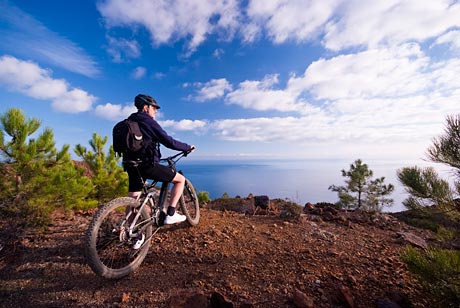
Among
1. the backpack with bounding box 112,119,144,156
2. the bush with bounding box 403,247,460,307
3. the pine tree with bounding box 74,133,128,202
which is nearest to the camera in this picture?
the bush with bounding box 403,247,460,307

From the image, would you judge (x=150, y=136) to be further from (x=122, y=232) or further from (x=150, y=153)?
(x=122, y=232)

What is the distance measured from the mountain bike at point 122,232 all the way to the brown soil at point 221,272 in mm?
260

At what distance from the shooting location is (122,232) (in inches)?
131

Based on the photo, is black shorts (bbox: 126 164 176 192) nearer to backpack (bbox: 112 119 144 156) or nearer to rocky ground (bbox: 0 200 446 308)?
backpack (bbox: 112 119 144 156)

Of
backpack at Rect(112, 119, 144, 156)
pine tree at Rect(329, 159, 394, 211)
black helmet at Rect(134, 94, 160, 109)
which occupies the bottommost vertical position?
pine tree at Rect(329, 159, 394, 211)

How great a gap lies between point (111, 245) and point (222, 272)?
1.86 metres

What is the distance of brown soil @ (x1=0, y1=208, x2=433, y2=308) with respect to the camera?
9.57ft

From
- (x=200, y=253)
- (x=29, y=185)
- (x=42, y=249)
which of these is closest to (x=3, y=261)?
(x=42, y=249)

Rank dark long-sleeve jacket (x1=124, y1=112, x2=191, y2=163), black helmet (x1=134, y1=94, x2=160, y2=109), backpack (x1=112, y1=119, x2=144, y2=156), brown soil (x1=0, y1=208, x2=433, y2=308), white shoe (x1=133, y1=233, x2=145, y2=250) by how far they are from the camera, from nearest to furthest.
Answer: brown soil (x1=0, y1=208, x2=433, y2=308) → backpack (x1=112, y1=119, x2=144, y2=156) → white shoe (x1=133, y1=233, x2=145, y2=250) → dark long-sleeve jacket (x1=124, y1=112, x2=191, y2=163) → black helmet (x1=134, y1=94, x2=160, y2=109)

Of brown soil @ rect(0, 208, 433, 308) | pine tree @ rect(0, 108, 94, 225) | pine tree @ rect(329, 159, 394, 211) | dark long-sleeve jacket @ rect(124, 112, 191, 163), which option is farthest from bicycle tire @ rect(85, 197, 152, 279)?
pine tree @ rect(329, 159, 394, 211)

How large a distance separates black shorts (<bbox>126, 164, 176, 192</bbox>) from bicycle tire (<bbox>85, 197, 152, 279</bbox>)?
48 cm

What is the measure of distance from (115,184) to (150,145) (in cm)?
491

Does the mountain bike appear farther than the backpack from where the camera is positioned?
No

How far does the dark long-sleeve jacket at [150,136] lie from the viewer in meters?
3.76
